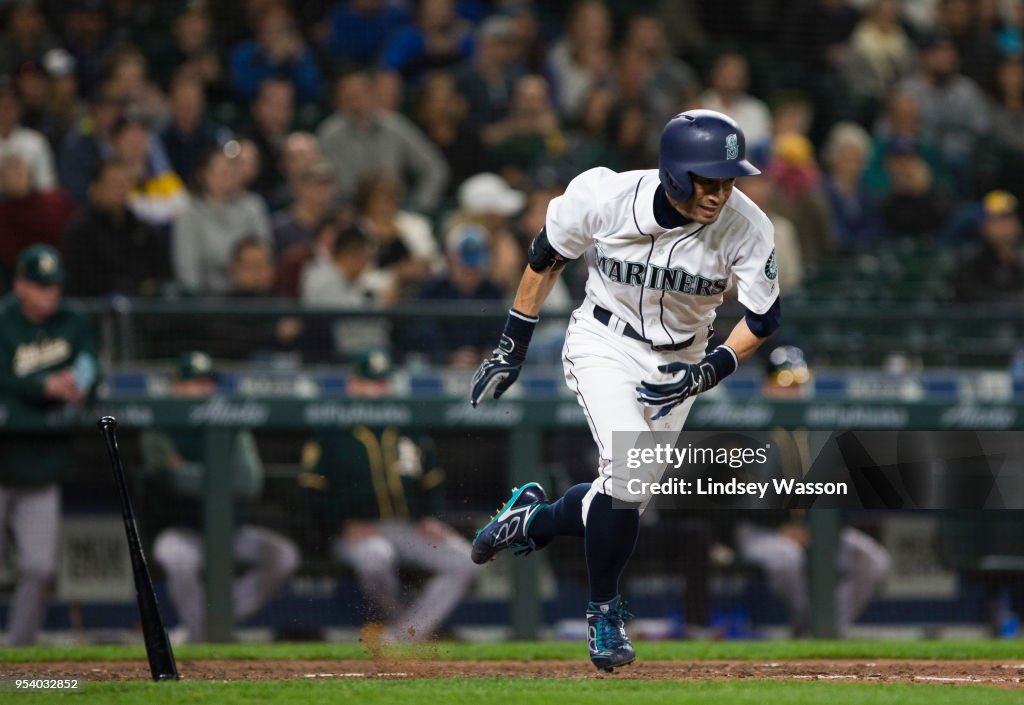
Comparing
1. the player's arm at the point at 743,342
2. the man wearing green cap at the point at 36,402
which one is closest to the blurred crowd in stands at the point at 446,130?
the man wearing green cap at the point at 36,402

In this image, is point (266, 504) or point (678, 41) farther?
point (678, 41)

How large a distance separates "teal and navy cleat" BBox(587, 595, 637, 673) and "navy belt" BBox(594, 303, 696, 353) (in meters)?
0.85

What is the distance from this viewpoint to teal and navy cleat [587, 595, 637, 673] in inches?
214

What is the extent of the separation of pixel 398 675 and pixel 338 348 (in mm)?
2935

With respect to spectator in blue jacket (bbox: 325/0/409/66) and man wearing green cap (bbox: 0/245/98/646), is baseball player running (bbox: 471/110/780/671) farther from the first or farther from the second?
→ spectator in blue jacket (bbox: 325/0/409/66)

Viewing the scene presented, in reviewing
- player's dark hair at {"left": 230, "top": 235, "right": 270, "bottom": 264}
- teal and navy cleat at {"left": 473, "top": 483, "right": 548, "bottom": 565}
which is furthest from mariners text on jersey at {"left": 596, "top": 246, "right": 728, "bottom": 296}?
player's dark hair at {"left": 230, "top": 235, "right": 270, "bottom": 264}

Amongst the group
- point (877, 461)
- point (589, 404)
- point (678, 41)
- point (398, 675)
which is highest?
point (678, 41)

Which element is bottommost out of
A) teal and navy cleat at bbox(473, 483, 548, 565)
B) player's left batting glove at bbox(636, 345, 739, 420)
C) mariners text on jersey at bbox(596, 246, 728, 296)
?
teal and navy cleat at bbox(473, 483, 548, 565)

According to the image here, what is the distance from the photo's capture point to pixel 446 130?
35.9 feet

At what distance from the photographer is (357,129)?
10484 mm

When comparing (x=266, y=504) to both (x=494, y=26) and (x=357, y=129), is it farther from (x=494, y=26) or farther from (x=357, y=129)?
(x=494, y=26)

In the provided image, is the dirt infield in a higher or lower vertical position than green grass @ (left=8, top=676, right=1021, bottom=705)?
lower

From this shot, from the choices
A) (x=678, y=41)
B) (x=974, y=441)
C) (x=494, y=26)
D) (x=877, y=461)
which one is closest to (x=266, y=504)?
(x=877, y=461)

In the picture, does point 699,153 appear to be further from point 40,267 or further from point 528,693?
point 40,267
